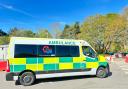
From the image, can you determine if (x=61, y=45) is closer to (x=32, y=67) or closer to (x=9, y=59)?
(x=32, y=67)

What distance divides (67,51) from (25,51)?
2379 millimetres

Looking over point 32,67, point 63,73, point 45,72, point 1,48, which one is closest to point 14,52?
point 32,67

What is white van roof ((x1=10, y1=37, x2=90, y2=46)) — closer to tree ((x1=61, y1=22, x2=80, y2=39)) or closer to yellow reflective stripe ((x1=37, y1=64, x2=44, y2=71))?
yellow reflective stripe ((x1=37, y1=64, x2=44, y2=71))

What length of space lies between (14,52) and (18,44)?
457mm

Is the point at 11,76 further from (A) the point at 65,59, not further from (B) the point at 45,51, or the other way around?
(A) the point at 65,59

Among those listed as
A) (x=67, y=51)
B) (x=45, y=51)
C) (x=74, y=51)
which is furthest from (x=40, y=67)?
(x=74, y=51)

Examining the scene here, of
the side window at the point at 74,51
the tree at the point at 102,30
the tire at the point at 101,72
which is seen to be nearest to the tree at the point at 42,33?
the tree at the point at 102,30

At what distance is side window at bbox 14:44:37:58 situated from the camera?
10.3m

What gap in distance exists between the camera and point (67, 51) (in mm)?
11648

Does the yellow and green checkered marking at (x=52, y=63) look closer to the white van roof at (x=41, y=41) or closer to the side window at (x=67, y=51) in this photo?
the side window at (x=67, y=51)

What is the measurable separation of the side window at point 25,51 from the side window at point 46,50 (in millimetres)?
267

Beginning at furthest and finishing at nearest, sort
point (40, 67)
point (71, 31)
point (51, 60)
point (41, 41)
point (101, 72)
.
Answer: point (71, 31) < point (101, 72) < point (51, 60) < point (41, 41) < point (40, 67)

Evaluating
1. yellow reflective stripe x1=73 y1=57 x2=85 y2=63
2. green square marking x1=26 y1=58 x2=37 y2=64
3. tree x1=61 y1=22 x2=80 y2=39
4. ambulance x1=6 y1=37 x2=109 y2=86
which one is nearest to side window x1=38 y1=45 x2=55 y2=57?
ambulance x1=6 y1=37 x2=109 y2=86

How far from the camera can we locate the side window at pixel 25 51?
10.3 m
